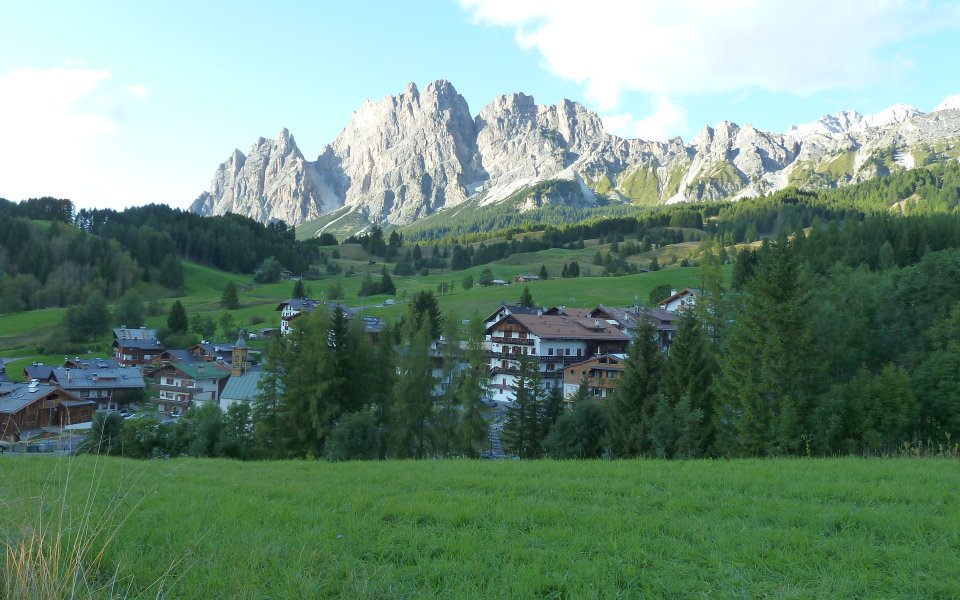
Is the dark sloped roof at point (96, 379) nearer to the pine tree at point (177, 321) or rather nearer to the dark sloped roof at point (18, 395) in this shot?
the dark sloped roof at point (18, 395)

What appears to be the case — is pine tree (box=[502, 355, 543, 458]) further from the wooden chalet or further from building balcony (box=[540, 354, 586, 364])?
building balcony (box=[540, 354, 586, 364])

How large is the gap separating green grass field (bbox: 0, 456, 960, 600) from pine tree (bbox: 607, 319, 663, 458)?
1735 cm

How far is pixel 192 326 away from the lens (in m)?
99.4

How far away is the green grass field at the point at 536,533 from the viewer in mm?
6051

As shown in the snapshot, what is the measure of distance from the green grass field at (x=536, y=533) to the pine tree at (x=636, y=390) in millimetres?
17345

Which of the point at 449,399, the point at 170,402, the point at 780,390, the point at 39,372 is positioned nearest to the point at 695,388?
the point at 780,390

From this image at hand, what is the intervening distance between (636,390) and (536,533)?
24.0 m

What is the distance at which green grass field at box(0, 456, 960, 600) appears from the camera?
19.9 feet

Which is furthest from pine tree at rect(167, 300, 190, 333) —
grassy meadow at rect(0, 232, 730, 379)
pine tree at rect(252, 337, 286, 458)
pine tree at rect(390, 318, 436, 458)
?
pine tree at rect(390, 318, 436, 458)

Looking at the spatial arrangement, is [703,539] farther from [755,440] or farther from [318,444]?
[318,444]

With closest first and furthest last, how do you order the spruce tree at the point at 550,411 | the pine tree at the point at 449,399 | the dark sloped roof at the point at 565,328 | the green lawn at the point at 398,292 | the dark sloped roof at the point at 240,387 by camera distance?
the pine tree at the point at 449,399
the spruce tree at the point at 550,411
the dark sloped roof at the point at 240,387
the dark sloped roof at the point at 565,328
the green lawn at the point at 398,292

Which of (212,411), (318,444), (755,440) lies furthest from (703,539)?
(212,411)

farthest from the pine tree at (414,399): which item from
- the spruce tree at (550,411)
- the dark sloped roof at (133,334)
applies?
the dark sloped roof at (133,334)

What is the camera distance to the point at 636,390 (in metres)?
30.7
